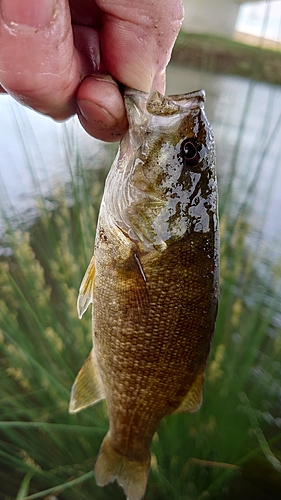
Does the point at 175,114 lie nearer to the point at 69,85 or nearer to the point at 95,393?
the point at 69,85

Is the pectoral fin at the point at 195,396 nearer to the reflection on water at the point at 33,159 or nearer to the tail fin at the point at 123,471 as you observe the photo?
the tail fin at the point at 123,471

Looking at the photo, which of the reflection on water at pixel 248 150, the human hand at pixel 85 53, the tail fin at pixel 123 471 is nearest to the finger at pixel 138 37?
the human hand at pixel 85 53

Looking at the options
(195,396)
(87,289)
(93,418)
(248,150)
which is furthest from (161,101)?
(248,150)

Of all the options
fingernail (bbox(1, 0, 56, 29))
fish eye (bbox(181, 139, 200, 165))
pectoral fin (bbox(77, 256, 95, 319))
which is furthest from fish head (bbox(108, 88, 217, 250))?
fingernail (bbox(1, 0, 56, 29))

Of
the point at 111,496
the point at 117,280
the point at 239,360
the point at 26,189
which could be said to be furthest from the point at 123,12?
the point at 26,189

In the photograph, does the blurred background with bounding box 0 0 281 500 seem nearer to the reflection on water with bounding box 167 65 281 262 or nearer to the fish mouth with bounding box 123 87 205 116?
the reflection on water with bounding box 167 65 281 262

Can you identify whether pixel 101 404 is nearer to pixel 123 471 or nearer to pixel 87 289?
pixel 123 471
